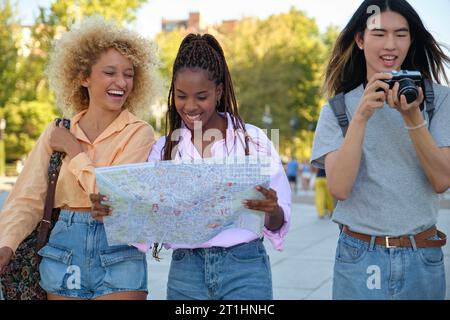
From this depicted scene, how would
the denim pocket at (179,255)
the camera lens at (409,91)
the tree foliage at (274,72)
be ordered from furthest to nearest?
1. the tree foliage at (274,72)
2. the denim pocket at (179,255)
3. the camera lens at (409,91)

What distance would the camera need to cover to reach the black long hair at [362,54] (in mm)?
2336

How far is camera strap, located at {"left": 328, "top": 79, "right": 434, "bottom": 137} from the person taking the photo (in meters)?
2.27

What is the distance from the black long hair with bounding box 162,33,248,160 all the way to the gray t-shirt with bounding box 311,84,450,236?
419 mm

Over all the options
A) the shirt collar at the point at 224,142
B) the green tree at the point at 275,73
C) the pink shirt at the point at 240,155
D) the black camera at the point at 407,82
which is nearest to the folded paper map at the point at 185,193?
the pink shirt at the point at 240,155

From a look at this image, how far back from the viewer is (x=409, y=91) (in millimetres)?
2072

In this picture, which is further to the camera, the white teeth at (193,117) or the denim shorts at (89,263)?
the denim shorts at (89,263)

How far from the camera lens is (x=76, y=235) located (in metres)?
2.62

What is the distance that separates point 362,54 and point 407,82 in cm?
46

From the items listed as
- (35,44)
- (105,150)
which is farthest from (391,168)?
(35,44)

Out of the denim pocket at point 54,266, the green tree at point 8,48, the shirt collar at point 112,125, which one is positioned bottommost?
the denim pocket at point 54,266

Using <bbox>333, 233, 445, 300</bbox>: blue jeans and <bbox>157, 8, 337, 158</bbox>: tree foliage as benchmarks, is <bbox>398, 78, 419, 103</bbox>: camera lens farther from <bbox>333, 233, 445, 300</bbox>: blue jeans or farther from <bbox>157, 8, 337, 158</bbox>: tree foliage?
<bbox>157, 8, 337, 158</bbox>: tree foliage

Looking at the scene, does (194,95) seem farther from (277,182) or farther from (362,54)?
(362,54)

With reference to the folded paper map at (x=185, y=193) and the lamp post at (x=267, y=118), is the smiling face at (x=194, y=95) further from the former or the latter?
the lamp post at (x=267, y=118)

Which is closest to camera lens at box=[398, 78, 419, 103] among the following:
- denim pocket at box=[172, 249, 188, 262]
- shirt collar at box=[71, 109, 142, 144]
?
denim pocket at box=[172, 249, 188, 262]
